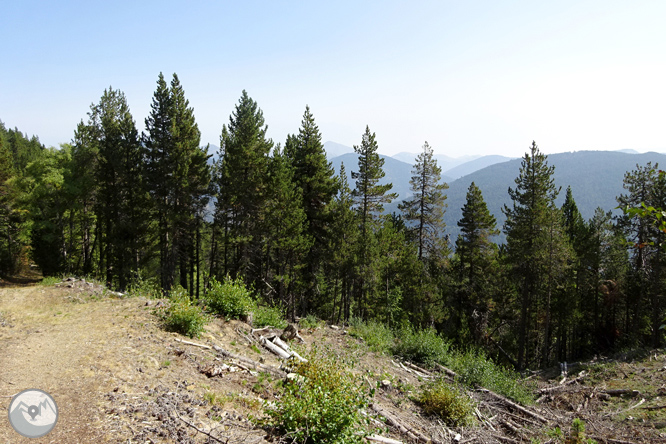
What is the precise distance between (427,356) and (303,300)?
15.9 m

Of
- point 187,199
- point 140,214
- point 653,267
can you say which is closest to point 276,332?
point 187,199

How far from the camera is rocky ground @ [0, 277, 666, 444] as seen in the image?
17.3ft

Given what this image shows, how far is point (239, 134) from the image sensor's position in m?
23.0

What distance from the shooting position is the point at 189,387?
21.3ft

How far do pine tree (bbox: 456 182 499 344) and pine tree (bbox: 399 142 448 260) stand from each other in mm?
2631

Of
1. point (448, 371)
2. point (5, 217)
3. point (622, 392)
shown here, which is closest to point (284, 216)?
point (448, 371)

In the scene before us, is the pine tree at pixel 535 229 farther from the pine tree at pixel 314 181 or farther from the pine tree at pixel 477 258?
the pine tree at pixel 314 181

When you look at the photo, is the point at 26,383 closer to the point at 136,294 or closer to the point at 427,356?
the point at 136,294

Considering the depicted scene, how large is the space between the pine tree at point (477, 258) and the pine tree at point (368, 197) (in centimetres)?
781

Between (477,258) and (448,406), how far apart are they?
2288cm

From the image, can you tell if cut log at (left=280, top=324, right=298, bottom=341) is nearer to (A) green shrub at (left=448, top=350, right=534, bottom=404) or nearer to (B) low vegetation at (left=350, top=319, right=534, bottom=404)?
(B) low vegetation at (left=350, top=319, right=534, bottom=404)

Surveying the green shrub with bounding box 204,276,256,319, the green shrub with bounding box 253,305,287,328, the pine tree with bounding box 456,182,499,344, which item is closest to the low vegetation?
the green shrub with bounding box 253,305,287,328

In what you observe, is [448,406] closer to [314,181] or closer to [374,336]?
[374,336]

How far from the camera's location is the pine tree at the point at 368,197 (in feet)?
81.8
